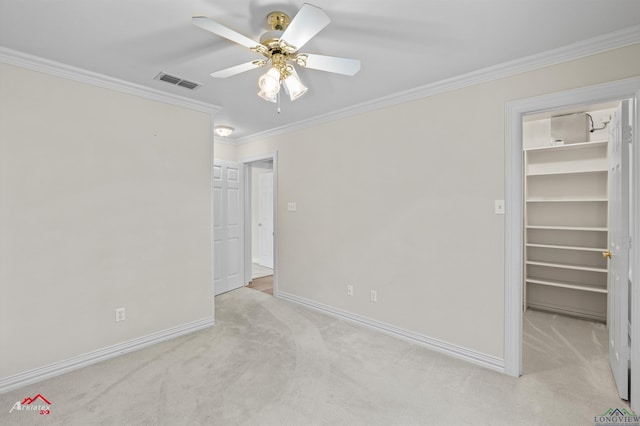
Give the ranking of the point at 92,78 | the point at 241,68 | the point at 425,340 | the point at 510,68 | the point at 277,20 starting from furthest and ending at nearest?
1. the point at 425,340
2. the point at 92,78
3. the point at 510,68
4. the point at 241,68
5. the point at 277,20

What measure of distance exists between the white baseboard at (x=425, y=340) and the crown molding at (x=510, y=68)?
228 centimetres

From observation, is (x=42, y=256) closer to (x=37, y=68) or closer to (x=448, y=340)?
(x=37, y=68)

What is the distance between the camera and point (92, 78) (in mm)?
2672

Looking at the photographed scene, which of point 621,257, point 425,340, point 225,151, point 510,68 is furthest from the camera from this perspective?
point 225,151

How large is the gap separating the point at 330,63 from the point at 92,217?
2.36m

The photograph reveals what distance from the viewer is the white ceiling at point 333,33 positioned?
5.80ft

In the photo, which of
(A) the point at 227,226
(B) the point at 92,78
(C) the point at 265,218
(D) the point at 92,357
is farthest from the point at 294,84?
(C) the point at 265,218

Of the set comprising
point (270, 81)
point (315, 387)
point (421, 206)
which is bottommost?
point (315, 387)

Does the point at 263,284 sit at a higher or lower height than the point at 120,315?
lower

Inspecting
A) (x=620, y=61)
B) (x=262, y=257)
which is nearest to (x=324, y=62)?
(x=620, y=61)

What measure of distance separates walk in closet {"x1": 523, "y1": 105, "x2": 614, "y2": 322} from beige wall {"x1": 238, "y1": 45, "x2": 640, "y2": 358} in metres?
1.79

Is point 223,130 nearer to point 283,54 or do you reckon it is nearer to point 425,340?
point 283,54

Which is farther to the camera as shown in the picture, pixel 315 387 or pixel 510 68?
pixel 510 68

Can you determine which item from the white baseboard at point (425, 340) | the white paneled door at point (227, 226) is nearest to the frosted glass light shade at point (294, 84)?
the white baseboard at point (425, 340)
